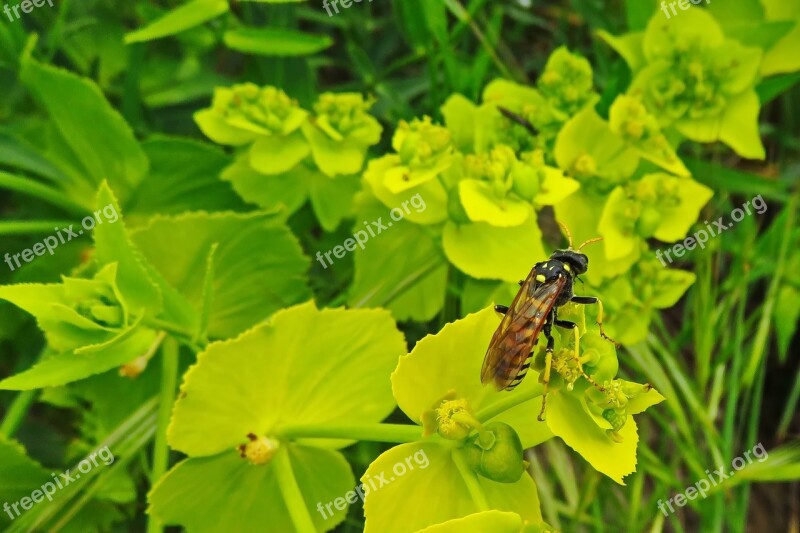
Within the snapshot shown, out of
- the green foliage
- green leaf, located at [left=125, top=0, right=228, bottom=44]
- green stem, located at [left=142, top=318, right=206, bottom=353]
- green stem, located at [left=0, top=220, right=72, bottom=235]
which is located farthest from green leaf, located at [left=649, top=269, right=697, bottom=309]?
green stem, located at [left=0, top=220, right=72, bottom=235]

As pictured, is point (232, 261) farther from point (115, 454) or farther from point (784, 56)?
point (784, 56)

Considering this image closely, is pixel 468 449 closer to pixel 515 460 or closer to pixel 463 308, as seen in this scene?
pixel 515 460

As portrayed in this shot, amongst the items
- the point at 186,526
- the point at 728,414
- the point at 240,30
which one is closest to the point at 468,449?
the point at 186,526

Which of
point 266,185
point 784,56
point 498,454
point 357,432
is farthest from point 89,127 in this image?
point 784,56
